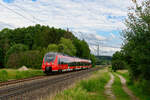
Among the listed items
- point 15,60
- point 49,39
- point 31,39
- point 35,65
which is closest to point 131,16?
point 35,65

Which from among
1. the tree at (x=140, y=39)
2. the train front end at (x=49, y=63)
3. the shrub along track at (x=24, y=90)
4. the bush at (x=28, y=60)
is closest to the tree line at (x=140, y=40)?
the tree at (x=140, y=39)

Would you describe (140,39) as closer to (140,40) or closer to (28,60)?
(140,40)

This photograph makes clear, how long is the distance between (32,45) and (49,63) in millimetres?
64963

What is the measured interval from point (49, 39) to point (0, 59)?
24.5 meters

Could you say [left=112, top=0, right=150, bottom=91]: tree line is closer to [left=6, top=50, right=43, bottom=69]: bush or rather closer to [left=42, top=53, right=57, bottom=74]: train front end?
[left=42, top=53, right=57, bottom=74]: train front end

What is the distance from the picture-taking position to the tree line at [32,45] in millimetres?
58562

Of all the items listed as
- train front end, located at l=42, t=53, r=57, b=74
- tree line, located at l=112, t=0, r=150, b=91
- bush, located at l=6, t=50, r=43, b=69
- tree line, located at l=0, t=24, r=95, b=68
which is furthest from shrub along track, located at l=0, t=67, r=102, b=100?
tree line, located at l=0, t=24, r=95, b=68

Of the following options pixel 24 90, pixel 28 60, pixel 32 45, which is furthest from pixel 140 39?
pixel 32 45

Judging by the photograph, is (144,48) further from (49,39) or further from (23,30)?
(23,30)

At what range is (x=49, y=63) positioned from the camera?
36531 millimetres

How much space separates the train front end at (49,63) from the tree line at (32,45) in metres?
17.4

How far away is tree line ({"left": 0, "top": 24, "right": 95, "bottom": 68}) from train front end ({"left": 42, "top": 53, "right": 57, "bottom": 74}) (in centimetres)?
1743

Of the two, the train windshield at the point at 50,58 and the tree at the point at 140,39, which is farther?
the train windshield at the point at 50,58

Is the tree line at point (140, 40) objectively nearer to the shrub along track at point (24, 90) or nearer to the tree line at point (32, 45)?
the shrub along track at point (24, 90)
